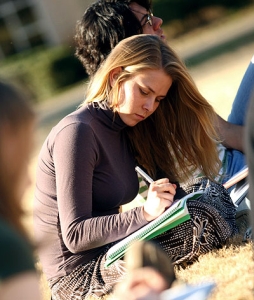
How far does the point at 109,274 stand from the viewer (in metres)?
3.73

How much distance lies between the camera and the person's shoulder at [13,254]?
1812 millimetres

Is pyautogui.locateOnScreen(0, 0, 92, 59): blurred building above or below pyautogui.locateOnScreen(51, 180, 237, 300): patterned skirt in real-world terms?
below

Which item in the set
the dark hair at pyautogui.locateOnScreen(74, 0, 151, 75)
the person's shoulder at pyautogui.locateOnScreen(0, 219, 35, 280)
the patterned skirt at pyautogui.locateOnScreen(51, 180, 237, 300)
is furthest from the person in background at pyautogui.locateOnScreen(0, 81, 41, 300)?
the dark hair at pyautogui.locateOnScreen(74, 0, 151, 75)

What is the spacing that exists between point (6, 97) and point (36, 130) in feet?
0.50

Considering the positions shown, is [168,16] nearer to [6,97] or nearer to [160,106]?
[160,106]

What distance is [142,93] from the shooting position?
12.7ft

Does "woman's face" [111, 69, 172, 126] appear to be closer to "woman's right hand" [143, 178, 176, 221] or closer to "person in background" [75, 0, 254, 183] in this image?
"woman's right hand" [143, 178, 176, 221]

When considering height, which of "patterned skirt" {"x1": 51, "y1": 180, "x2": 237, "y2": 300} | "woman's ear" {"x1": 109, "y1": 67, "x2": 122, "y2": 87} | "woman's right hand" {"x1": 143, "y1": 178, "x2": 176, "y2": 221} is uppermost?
"woman's ear" {"x1": 109, "y1": 67, "x2": 122, "y2": 87}

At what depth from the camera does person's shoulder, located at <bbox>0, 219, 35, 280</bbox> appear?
181 cm

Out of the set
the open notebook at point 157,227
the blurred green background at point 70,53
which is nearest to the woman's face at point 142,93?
the open notebook at point 157,227

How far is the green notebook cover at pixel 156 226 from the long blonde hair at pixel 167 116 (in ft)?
2.35

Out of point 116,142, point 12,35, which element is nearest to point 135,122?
point 116,142

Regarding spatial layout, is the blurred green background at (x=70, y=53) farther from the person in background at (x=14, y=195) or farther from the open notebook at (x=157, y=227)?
the person in background at (x=14, y=195)

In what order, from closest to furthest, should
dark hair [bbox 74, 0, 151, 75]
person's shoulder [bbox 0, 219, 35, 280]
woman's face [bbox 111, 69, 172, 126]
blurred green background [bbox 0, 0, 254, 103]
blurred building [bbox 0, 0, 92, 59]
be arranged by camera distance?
1. person's shoulder [bbox 0, 219, 35, 280]
2. woman's face [bbox 111, 69, 172, 126]
3. dark hair [bbox 74, 0, 151, 75]
4. blurred green background [bbox 0, 0, 254, 103]
5. blurred building [bbox 0, 0, 92, 59]
